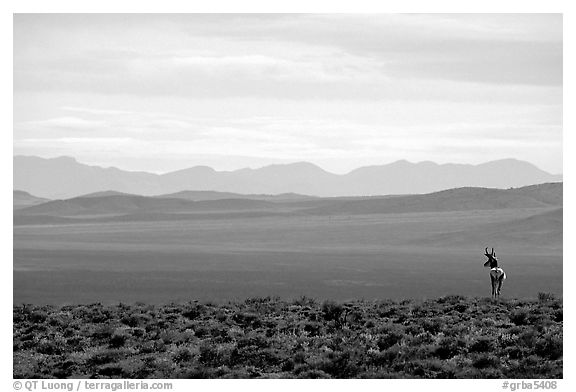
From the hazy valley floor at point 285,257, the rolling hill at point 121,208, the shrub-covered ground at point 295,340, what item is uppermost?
the rolling hill at point 121,208

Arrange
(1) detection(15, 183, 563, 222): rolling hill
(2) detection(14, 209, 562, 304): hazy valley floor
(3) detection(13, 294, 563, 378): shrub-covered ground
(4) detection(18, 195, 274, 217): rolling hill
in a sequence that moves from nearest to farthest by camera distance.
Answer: (3) detection(13, 294, 563, 378): shrub-covered ground < (2) detection(14, 209, 562, 304): hazy valley floor < (1) detection(15, 183, 563, 222): rolling hill < (4) detection(18, 195, 274, 217): rolling hill

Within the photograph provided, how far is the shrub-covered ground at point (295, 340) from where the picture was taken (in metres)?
15.1

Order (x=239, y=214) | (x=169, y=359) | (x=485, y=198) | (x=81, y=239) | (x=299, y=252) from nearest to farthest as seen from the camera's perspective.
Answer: (x=169, y=359) → (x=299, y=252) → (x=81, y=239) → (x=485, y=198) → (x=239, y=214)

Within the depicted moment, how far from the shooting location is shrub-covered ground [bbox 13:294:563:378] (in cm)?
1505

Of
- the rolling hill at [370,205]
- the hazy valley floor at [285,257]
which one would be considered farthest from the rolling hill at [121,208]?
the hazy valley floor at [285,257]

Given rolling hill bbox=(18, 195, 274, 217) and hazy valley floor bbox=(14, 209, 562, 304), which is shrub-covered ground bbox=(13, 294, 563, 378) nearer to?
hazy valley floor bbox=(14, 209, 562, 304)

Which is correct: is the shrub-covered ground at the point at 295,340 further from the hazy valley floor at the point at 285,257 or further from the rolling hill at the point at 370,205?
the rolling hill at the point at 370,205

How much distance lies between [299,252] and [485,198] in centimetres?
5774

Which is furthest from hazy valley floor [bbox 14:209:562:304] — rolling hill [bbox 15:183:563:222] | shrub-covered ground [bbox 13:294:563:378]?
shrub-covered ground [bbox 13:294:563:378]

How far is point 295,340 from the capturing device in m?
17.1

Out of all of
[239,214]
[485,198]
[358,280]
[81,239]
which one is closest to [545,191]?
[485,198]

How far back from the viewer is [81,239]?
15100 centimetres

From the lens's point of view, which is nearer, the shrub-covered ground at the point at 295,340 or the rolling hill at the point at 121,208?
the shrub-covered ground at the point at 295,340
